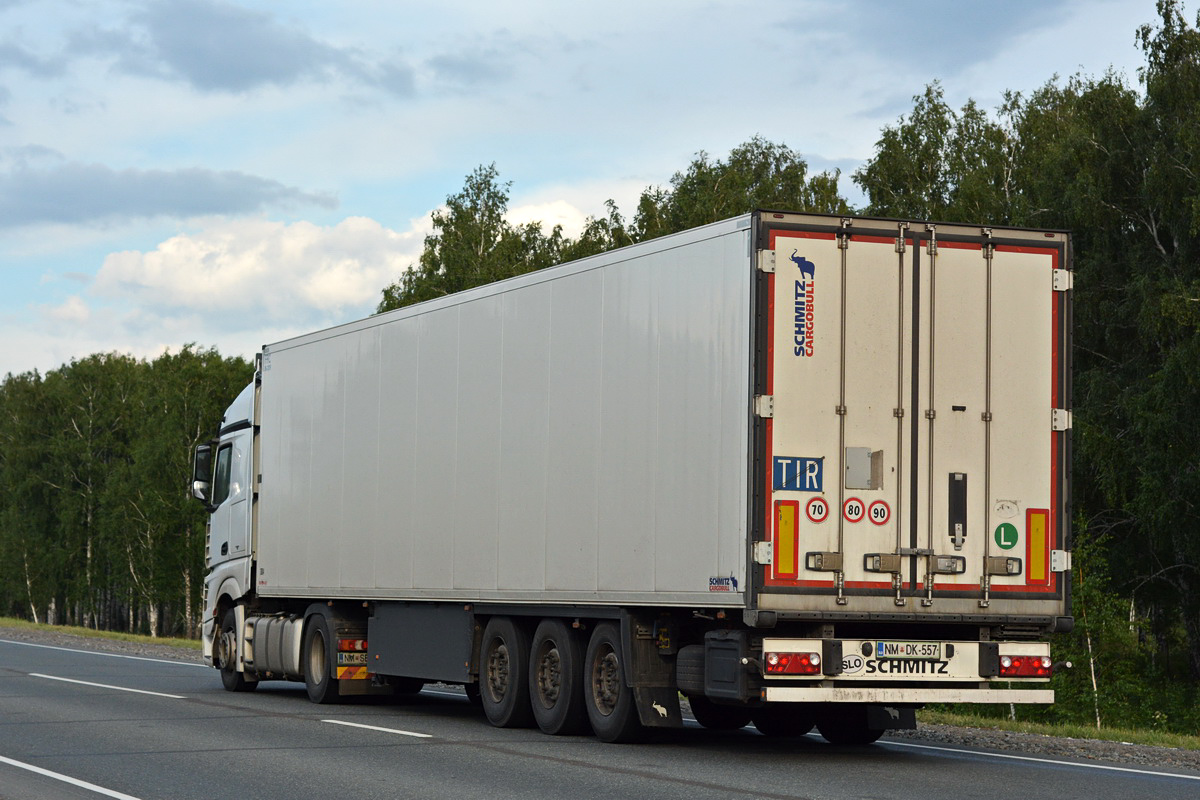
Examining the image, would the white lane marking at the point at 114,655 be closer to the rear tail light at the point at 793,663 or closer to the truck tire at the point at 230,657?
the truck tire at the point at 230,657

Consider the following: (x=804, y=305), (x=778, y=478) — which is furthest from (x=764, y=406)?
(x=804, y=305)

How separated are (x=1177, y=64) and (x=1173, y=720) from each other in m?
14.1

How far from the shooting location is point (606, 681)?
12.6m

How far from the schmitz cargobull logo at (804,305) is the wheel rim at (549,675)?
12.2 feet

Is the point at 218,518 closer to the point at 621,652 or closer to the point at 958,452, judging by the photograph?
→ the point at 621,652

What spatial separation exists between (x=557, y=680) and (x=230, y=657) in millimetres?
7572

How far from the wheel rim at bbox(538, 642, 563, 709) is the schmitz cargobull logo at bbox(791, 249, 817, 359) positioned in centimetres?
372

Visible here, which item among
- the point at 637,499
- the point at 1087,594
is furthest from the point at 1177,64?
the point at 637,499

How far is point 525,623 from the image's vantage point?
1399cm

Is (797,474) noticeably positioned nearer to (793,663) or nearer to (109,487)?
(793,663)

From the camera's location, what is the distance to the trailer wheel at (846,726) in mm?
13211

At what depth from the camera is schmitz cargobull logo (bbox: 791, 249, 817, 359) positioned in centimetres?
1116

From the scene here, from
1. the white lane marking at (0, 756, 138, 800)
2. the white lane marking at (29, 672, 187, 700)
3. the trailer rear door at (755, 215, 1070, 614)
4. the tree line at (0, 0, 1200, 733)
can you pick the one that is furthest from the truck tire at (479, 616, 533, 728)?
the tree line at (0, 0, 1200, 733)

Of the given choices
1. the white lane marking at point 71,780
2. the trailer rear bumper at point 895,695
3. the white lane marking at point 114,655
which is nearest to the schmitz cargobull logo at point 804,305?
the trailer rear bumper at point 895,695
